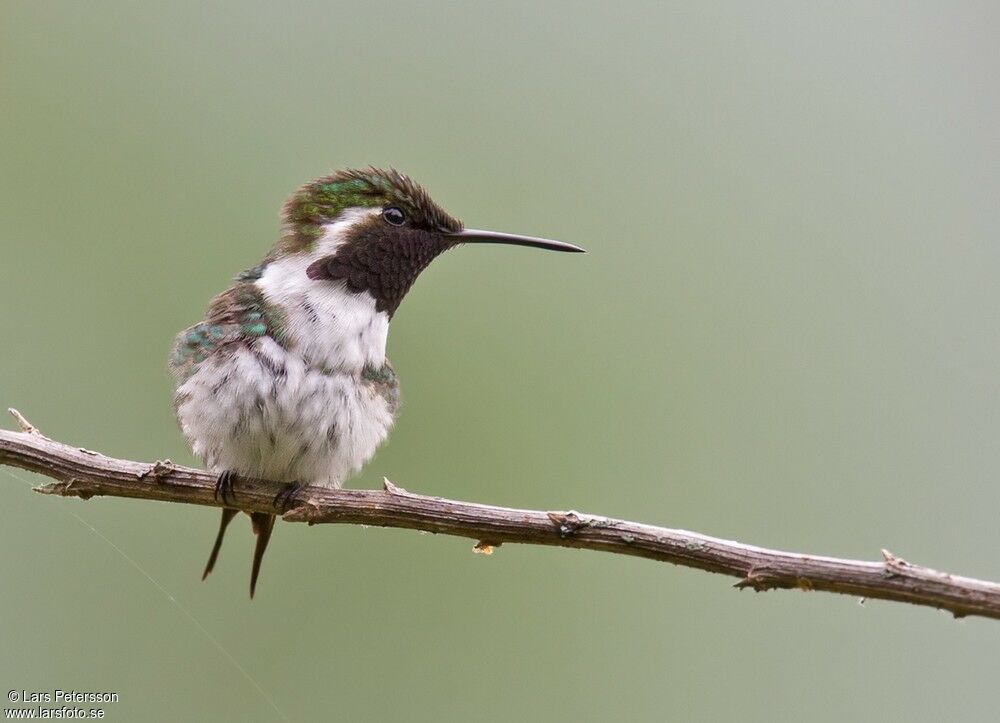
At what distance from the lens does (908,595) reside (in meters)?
2.58

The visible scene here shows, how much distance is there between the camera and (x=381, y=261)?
420 cm

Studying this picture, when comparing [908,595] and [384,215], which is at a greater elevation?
[384,215]

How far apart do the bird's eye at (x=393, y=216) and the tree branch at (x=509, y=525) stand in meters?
1.25

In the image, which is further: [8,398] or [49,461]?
[8,398]

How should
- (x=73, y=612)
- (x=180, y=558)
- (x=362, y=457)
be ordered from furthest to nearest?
(x=180, y=558) < (x=73, y=612) < (x=362, y=457)

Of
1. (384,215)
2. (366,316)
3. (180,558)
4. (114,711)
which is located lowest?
(114,711)

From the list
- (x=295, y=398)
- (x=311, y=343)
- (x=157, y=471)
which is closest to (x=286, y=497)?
(x=295, y=398)

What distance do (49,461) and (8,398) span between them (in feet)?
9.51

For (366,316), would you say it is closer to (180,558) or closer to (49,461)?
(49,461)

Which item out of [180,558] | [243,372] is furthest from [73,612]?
[243,372]

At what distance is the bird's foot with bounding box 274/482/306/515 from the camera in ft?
12.0

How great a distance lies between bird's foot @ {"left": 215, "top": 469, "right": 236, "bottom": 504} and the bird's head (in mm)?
918

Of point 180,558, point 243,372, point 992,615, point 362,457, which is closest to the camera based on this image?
point 992,615

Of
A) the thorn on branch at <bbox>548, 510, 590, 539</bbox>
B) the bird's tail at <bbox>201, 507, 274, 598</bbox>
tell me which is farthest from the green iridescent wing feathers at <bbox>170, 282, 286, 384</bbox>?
the thorn on branch at <bbox>548, 510, 590, 539</bbox>
